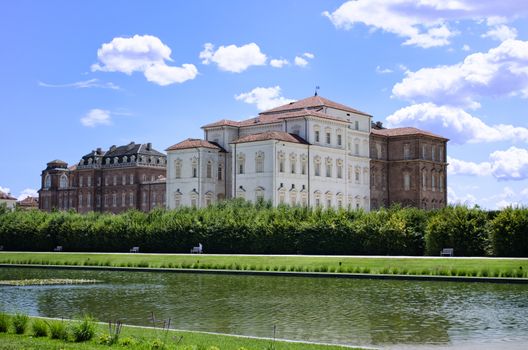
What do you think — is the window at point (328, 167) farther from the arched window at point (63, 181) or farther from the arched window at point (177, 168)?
the arched window at point (63, 181)

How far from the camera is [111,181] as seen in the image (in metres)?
119

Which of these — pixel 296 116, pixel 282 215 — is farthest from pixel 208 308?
pixel 296 116

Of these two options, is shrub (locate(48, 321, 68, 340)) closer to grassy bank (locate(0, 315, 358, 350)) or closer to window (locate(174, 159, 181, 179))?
grassy bank (locate(0, 315, 358, 350))

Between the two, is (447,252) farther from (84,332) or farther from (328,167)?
(328,167)

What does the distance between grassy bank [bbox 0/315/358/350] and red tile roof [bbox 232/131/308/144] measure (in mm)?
59852

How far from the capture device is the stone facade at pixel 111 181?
379 ft

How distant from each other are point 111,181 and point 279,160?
50661 mm

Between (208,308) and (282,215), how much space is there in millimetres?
31312

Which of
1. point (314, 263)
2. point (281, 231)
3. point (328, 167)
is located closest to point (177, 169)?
point (328, 167)

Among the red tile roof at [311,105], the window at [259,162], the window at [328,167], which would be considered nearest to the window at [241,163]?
the window at [259,162]

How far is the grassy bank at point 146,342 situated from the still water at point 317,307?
6.64 ft

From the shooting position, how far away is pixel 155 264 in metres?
43.7

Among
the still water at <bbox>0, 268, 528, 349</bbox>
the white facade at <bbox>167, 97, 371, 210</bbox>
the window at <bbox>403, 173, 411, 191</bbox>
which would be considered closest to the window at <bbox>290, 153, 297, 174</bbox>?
the white facade at <bbox>167, 97, 371, 210</bbox>

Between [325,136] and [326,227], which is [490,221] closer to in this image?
[326,227]
